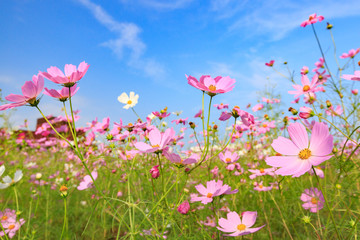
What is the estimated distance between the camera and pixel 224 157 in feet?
4.47

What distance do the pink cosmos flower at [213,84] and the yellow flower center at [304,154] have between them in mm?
289

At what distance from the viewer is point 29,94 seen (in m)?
0.77

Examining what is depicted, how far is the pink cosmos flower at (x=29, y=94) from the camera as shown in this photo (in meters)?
0.75

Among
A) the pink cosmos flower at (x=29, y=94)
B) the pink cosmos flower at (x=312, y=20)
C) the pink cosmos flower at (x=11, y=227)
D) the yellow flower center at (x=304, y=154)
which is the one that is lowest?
the pink cosmos flower at (x=11, y=227)

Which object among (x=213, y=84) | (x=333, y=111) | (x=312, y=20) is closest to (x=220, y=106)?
(x=333, y=111)

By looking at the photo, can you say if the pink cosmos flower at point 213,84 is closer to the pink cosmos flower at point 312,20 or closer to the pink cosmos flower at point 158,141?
the pink cosmos flower at point 158,141

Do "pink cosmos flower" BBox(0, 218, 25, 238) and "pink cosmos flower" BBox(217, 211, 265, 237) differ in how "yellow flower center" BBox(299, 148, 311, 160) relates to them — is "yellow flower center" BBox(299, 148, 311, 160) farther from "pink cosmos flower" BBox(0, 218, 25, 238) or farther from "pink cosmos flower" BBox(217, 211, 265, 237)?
"pink cosmos flower" BBox(0, 218, 25, 238)

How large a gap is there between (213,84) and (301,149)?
336 millimetres

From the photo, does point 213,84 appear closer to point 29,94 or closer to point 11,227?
point 29,94

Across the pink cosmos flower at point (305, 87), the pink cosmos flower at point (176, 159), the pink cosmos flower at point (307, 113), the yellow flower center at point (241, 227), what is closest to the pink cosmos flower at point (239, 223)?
the yellow flower center at point (241, 227)

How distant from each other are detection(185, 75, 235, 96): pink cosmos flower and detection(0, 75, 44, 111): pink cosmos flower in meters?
0.47

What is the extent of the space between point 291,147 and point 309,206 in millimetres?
701

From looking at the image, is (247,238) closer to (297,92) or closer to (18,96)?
(297,92)

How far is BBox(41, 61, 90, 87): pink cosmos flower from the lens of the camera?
754 mm
